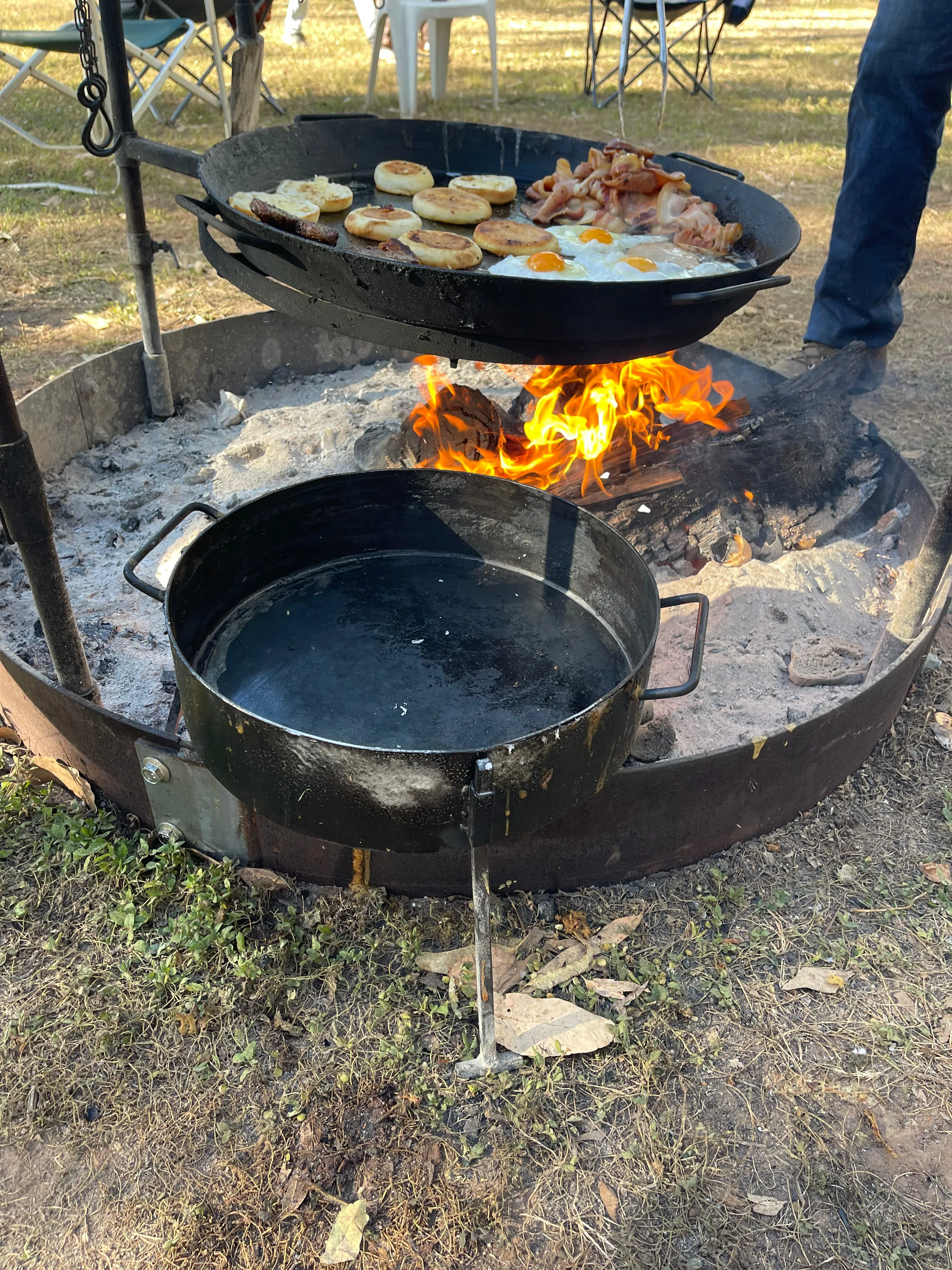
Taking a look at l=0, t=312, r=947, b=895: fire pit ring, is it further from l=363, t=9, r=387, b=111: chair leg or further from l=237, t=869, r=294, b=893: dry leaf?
l=363, t=9, r=387, b=111: chair leg

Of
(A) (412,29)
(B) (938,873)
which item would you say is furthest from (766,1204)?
(A) (412,29)

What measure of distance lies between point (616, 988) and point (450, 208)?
2.55 metres

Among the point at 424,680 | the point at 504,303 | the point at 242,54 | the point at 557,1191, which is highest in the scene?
the point at 242,54

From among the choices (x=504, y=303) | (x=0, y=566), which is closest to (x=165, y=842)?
(x=0, y=566)

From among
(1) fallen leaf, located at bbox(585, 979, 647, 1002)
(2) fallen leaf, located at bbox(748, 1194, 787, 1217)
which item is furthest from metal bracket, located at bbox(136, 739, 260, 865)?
(2) fallen leaf, located at bbox(748, 1194, 787, 1217)

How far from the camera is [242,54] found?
406cm

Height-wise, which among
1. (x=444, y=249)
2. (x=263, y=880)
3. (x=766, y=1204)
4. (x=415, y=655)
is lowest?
(x=766, y=1204)

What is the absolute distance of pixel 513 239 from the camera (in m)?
3.03

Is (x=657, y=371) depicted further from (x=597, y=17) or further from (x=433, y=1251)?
(x=597, y=17)

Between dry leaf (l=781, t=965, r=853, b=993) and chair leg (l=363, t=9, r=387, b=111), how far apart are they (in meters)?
9.39

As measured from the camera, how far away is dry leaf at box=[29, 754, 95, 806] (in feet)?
9.12

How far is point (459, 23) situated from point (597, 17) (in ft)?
7.47

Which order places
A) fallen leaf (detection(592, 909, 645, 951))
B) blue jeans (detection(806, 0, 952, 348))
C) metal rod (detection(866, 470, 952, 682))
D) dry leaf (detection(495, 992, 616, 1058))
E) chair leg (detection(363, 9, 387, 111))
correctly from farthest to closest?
chair leg (detection(363, 9, 387, 111))
blue jeans (detection(806, 0, 952, 348))
metal rod (detection(866, 470, 952, 682))
fallen leaf (detection(592, 909, 645, 951))
dry leaf (detection(495, 992, 616, 1058))

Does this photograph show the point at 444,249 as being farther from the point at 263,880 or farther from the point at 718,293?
the point at 263,880
